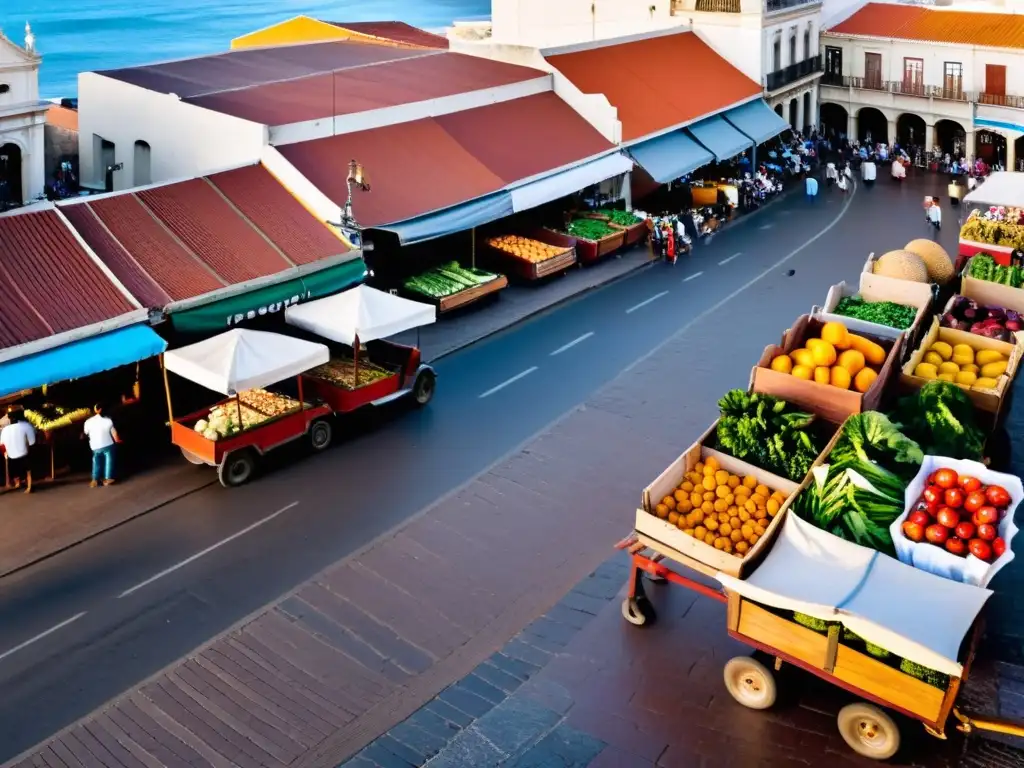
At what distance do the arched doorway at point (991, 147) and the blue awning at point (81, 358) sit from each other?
32.8 m

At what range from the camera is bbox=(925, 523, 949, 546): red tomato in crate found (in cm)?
1136

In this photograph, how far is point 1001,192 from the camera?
24500 millimetres

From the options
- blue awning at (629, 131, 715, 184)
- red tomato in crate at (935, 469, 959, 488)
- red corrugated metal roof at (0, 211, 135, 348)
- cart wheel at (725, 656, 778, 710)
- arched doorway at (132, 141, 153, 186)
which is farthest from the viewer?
blue awning at (629, 131, 715, 184)

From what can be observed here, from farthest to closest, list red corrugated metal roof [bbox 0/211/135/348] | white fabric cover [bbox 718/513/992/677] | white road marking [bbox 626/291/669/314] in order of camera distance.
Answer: white road marking [bbox 626/291/669/314] < red corrugated metal roof [bbox 0/211/135/348] < white fabric cover [bbox 718/513/992/677]

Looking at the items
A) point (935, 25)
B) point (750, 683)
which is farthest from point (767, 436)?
point (935, 25)

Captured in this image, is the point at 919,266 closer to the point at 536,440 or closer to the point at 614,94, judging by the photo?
the point at 536,440

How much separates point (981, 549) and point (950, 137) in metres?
35.1

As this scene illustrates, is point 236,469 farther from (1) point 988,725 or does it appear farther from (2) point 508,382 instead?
(1) point 988,725

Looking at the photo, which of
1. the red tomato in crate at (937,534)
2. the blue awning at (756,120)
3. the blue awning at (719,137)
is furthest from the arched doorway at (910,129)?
the red tomato in crate at (937,534)

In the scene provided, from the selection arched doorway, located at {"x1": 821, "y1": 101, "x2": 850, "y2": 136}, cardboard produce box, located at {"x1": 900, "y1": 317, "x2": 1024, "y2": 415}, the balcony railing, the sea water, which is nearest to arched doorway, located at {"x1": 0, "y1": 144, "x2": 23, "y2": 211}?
cardboard produce box, located at {"x1": 900, "y1": 317, "x2": 1024, "y2": 415}

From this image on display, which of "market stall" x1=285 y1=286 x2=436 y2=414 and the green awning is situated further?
the green awning

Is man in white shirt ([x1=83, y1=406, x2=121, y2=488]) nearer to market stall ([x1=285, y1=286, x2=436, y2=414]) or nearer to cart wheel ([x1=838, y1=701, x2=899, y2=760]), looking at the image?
market stall ([x1=285, y1=286, x2=436, y2=414])

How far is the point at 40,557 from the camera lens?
15.1m

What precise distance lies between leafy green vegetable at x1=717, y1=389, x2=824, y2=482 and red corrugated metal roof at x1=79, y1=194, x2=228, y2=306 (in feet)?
31.0
